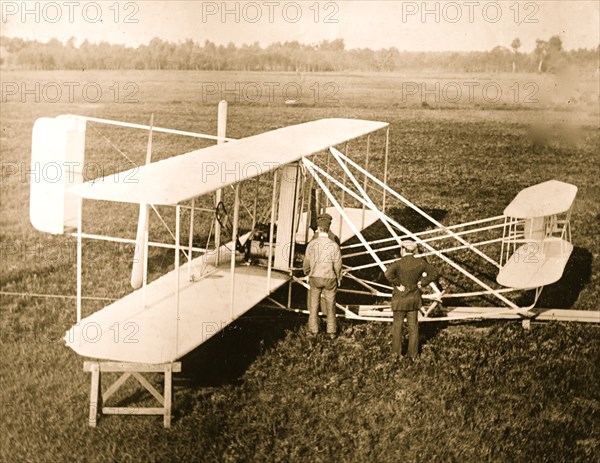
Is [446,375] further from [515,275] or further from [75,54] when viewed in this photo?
[75,54]

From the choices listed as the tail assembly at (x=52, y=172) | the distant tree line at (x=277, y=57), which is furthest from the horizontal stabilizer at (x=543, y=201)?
the distant tree line at (x=277, y=57)

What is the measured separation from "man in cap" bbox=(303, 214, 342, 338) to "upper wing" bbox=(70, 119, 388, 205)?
3.70ft

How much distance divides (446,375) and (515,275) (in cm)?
185

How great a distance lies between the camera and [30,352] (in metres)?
9.38

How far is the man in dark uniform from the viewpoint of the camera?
9.18 metres

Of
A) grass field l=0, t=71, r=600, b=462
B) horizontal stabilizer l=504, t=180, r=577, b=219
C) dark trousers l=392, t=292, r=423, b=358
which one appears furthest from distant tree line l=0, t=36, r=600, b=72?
dark trousers l=392, t=292, r=423, b=358

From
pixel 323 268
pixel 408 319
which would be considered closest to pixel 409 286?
pixel 408 319

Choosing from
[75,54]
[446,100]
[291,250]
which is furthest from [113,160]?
[446,100]

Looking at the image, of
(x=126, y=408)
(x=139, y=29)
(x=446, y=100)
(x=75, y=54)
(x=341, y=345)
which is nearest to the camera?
(x=126, y=408)

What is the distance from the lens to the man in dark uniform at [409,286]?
9.18 metres

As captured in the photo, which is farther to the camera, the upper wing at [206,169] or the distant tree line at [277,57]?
the distant tree line at [277,57]

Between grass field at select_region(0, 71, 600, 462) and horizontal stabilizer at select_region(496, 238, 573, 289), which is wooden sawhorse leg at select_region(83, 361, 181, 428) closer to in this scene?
grass field at select_region(0, 71, 600, 462)

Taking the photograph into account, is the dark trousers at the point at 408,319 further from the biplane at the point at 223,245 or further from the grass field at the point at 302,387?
the biplane at the point at 223,245

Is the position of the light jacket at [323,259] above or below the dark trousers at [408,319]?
above
